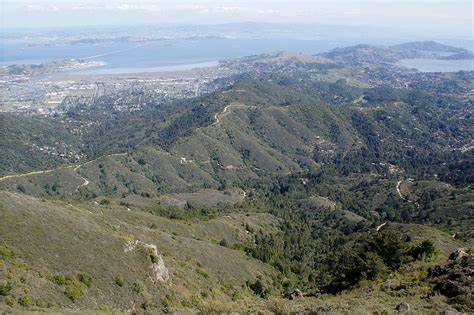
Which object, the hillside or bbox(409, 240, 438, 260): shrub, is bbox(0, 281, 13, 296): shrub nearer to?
the hillside

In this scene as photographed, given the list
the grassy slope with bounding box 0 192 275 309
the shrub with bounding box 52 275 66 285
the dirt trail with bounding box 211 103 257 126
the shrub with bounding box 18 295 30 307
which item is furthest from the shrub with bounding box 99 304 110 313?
the dirt trail with bounding box 211 103 257 126

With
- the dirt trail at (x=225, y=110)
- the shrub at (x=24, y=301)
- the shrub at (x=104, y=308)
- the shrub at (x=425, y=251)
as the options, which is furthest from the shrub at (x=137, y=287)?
the dirt trail at (x=225, y=110)

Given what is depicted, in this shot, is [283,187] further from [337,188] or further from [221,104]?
[221,104]

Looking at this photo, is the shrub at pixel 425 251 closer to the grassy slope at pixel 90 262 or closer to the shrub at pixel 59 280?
the grassy slope at pixel 90 262

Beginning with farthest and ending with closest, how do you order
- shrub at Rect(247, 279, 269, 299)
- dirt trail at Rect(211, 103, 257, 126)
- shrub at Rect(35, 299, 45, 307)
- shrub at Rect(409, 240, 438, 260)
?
dirt trail at Rect(211, 103, 257, 126) < shrub at Rect(247, 279, 269, 299) < shrub at Rect(409, 240, 438, 260) < shrub at Rect(35, 299, 45, 307)

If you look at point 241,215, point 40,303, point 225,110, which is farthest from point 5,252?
point 225,110

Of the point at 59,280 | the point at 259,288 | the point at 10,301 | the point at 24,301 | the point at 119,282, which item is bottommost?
the point at 259,288

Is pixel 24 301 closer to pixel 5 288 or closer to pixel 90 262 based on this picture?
pixel 5 288

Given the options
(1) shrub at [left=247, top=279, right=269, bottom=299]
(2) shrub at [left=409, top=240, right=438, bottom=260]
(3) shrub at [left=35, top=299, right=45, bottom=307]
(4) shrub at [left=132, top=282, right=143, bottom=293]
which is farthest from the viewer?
(1) shrub at [left=247, top=279, right=269, bottom=299]
